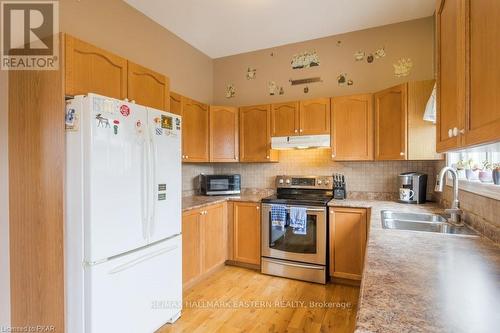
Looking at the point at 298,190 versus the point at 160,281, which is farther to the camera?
the point at 298,190

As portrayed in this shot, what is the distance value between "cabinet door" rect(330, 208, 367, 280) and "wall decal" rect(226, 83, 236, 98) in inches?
85.9

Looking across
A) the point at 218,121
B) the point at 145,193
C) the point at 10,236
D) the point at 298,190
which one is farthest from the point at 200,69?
the point at 10,236

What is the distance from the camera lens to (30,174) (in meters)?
1.70

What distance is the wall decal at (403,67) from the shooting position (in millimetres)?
2930

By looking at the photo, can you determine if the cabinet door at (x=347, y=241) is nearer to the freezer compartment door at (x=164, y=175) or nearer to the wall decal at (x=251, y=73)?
the freezer compartment door at (x=164, y=175)

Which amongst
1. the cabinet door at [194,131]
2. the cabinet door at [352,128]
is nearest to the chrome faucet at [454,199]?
the cabinet door at [352,128]

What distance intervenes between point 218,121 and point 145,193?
1.84m

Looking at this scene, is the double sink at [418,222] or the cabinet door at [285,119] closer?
the double sink at [418,222]

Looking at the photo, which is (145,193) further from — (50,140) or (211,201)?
(211,201)

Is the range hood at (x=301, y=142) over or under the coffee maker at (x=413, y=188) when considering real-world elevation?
over

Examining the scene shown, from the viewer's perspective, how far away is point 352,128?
295 centimetres

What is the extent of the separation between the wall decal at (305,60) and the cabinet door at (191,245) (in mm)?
2267

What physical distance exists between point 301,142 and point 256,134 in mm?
619

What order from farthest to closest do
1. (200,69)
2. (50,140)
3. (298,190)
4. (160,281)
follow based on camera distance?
(200,69) → (298,190) → (160,281) → (50,140)
